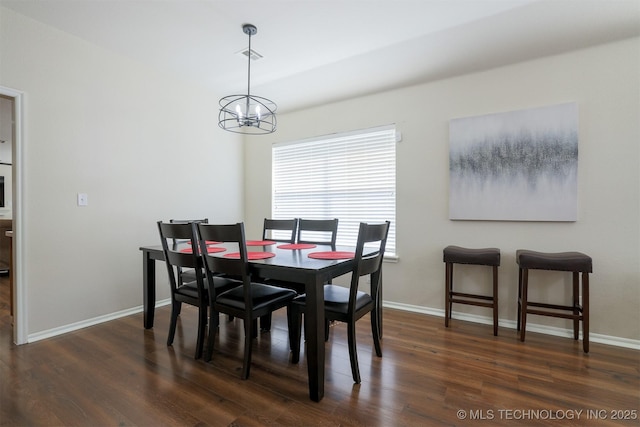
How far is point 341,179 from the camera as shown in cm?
373

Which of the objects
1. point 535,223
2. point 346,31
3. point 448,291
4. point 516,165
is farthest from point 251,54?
point 535,223

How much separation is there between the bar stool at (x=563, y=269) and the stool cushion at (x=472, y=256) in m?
0.18

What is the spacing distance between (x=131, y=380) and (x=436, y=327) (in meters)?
2.39

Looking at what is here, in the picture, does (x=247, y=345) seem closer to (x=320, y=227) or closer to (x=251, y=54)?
(x=320, y=227)

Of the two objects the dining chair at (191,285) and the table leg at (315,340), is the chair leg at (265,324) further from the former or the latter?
the table leg at (315,340)

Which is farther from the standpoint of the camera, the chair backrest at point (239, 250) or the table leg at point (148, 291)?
the table leg at point (148, 291)

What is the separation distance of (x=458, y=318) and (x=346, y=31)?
2.81m

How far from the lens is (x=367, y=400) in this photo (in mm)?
1658

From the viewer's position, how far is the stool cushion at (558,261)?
2225 millimetres

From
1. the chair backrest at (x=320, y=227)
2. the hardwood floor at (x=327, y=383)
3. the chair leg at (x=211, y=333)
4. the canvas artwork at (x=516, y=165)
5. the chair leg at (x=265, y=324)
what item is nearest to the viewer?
the hardwood floor at (x=327, y=383)

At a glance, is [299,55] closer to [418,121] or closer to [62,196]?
[418,121]

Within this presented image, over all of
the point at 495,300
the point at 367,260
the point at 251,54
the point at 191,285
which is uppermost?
the point at 251,54

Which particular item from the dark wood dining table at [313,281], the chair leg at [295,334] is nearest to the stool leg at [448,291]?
the dark wood dining table at [313,281]

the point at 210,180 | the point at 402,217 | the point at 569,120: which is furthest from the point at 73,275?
the point at 569,120
